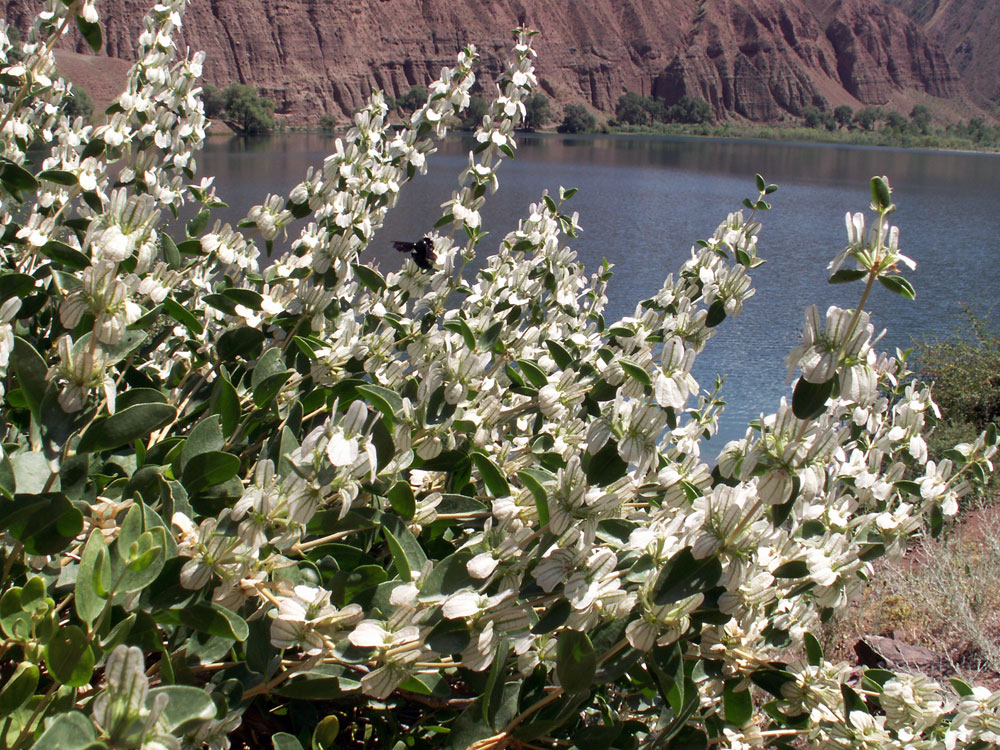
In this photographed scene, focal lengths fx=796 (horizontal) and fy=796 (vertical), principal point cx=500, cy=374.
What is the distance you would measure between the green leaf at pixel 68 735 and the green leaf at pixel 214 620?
0.13 meters

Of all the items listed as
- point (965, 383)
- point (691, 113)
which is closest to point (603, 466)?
point (965, 383)

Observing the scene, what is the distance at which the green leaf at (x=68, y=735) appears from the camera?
0.45 metres

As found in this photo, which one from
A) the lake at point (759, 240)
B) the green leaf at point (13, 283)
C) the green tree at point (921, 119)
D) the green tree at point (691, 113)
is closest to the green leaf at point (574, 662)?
the green leaf at point (13, 283)

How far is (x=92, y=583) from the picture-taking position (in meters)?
0.55

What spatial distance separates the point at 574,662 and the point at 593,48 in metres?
62.0

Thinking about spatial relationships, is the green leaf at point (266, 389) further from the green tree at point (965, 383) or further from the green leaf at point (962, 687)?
the green tree at point (965, 383)

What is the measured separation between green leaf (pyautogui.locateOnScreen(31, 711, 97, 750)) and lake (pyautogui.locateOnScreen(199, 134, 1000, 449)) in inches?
104

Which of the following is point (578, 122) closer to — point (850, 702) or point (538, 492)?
point (850, 702)

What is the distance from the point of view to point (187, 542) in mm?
670

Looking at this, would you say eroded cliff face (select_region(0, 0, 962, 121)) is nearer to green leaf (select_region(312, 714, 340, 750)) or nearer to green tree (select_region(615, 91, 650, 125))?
Answer: green tree (select_region(615, 91, 650, 125))

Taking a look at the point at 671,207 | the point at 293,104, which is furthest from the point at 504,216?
the point at 293,104

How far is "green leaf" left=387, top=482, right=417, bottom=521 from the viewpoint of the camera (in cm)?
A: 73

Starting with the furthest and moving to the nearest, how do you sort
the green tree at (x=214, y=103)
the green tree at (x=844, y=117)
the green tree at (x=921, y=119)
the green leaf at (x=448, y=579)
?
the green tree at (x=844, y=117)
the green tree at (x=921, y=119)
the green tree at (x=214, y=103)
the green leaf at (x=448, y=579)

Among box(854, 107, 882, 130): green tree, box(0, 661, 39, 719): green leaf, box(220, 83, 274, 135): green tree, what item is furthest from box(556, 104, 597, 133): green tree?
box(0, 661, 39, 719): green leaf
